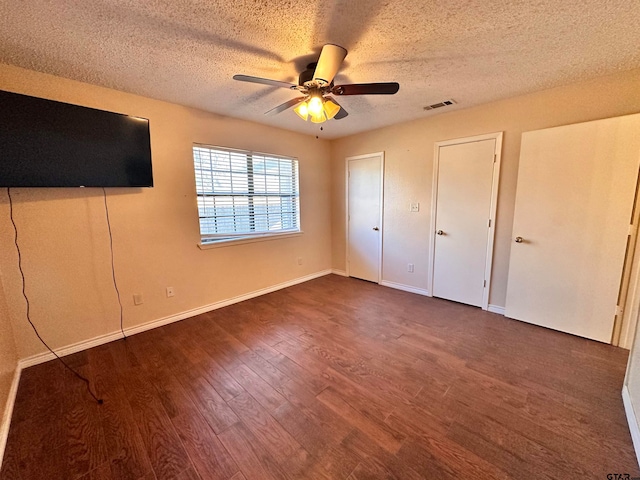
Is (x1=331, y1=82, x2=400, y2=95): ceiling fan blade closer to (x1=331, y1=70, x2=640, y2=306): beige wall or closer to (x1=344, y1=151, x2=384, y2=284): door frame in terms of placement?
(x1=331, y1=70, x2=640, y2=306): beige wall

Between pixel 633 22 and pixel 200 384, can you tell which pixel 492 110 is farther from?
pixel 200 384

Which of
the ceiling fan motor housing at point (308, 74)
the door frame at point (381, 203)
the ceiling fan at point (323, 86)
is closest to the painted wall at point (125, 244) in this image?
the door frame at point (381, 203)

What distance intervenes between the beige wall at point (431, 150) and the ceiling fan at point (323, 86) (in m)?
1.78

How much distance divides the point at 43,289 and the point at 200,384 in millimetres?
1619

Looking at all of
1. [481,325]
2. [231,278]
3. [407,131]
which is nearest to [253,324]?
[231,278]

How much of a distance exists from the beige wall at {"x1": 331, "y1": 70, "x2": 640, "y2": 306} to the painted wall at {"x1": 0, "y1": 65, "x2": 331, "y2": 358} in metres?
1.38

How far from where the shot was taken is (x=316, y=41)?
1.68 m

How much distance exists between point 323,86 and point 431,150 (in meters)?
2.05

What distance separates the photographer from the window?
3.04 meters

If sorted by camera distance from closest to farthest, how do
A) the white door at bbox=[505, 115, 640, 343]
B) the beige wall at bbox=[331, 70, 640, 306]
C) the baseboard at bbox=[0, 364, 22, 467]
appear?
1. the baseboard at bbox=[0, 364, 22, 467]
2. the white door at bbox=[505, 115, 640, 343]
3. the beige wall at bbox=[331, 70, 640, 306]

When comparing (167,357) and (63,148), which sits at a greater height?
(63,148)

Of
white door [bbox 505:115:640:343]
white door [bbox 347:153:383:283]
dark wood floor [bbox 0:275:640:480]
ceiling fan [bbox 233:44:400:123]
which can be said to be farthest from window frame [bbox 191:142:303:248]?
white door [bbox 505:115:640:343]

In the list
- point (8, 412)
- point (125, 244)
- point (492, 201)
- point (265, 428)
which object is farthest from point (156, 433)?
point (492, 201)

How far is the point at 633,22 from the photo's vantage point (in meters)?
1.50
